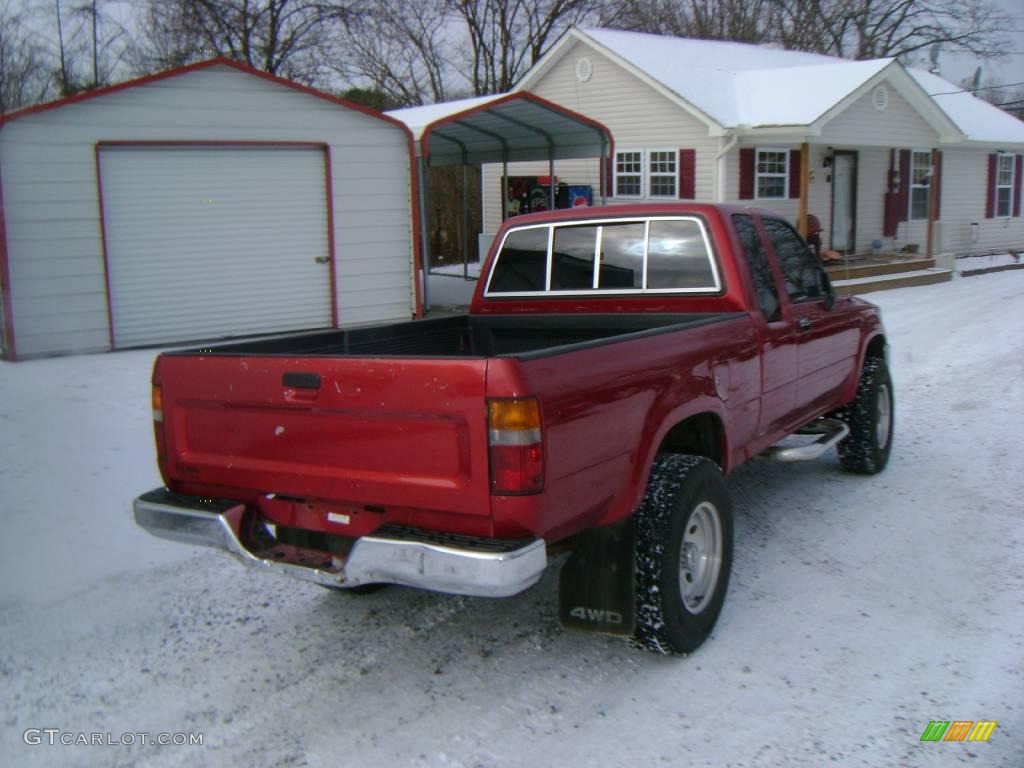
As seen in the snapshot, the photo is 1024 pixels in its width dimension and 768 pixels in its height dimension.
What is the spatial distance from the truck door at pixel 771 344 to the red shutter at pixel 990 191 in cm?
2537

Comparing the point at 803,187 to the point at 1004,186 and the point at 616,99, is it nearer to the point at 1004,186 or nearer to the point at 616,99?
the point at 616,99

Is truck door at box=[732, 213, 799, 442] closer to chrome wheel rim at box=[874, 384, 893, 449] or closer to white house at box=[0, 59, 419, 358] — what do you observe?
chrome wheel rim at box=[874, 384, 893, 449]

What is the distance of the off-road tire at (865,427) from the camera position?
683cm

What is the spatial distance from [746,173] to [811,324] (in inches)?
603

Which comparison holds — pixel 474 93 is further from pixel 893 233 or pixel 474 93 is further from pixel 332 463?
pixel 332 463

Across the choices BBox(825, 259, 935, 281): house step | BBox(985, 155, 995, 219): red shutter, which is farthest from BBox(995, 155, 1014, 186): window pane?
BBox(825, 259, 935, 281): house step

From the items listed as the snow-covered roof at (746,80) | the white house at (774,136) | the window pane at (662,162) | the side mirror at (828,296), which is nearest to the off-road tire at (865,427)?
the side mirror at (828,296)

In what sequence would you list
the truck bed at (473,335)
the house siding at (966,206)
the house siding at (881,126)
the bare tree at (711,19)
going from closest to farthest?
1. the truck bed at (473,335)
2. the house siding at (881,126)
3. the house siding at (966,206)
4. the bare tree at (711,19)

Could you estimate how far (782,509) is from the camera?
633 cm

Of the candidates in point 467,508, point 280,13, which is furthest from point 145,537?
point 280,13

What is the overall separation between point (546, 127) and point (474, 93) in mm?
20023

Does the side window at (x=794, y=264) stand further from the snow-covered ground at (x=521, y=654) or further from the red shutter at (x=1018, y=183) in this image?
the red shutter at (x=1018, y=183)

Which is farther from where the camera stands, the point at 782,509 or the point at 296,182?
the point at 296,182

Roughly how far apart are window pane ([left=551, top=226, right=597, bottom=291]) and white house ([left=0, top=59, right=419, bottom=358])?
799 centimetres
